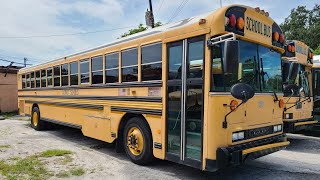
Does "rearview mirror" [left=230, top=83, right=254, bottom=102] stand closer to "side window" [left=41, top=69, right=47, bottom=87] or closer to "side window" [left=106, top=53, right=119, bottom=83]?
"side window" [left=106, top=53, right=119, bottom=83]

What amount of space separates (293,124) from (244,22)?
415 cm

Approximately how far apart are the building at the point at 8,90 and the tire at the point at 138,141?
54.3ft

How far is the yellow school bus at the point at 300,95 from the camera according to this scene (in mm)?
7369

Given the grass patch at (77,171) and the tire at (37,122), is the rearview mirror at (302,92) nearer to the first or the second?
the grass patch at (77,171)

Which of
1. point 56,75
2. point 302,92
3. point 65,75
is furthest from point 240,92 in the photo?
point 56,75

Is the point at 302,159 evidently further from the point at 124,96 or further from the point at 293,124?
the point at 124,96

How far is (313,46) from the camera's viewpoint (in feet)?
128

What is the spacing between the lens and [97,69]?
7.09 metres

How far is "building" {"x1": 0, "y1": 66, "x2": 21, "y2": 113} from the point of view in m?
19.8

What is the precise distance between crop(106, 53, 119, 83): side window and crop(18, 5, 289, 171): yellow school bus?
0.07 feet

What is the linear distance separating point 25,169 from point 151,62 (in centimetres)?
301

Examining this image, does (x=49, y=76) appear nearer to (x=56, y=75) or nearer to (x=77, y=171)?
(x=56, y=75)

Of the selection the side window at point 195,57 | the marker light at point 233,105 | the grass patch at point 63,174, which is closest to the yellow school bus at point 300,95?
the marker light at point 233,105

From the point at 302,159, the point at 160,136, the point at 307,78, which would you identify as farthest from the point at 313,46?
the point at 160,136
